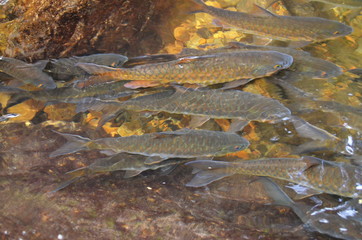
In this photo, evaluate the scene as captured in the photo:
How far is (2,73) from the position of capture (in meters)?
4.78

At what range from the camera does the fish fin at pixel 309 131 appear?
13.3 ft

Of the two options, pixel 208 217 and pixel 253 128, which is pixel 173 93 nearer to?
pixel 253 128

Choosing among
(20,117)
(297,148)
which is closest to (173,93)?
(297,148)

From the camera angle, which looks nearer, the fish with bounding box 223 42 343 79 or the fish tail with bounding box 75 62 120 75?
the fish tail with bounding box 75 62 120 75

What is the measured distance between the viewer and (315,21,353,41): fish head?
517 centimetres

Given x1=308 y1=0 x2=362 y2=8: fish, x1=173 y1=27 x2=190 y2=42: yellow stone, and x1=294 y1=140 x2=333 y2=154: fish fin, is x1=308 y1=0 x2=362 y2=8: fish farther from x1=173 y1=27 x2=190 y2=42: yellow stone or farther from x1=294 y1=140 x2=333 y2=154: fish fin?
x1=294 y1=140 x2=333 y2=154: fish fin

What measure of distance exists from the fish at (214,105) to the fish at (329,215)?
1.03 meters

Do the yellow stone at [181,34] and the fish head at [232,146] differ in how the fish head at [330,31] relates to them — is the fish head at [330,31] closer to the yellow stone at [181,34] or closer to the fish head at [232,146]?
the yellow stone at [181,34]

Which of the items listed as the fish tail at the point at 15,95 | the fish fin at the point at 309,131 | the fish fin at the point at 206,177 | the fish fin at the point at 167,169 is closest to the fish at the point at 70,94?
the fish tail at the point at 15,95

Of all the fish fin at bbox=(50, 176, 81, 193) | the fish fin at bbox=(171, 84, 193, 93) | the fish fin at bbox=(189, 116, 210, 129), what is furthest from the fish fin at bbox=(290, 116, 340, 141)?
the fish fin at bbox=(50, 176, 81, 193)

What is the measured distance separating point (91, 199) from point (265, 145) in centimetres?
242

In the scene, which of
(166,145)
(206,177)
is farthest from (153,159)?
(206,177)

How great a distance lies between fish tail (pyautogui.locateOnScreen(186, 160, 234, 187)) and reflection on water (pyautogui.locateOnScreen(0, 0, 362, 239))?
5 centimetres

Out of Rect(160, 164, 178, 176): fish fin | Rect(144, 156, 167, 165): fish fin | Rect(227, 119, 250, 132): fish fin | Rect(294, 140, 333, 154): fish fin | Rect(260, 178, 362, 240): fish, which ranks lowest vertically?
Rect(260, 178, 362, 240): fish
